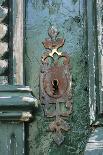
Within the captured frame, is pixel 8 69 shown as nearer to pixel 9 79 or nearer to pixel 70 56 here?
pixel 9 79

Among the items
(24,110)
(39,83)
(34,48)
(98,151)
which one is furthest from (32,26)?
(98,151)

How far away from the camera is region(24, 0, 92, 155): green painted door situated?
2518 millimetres

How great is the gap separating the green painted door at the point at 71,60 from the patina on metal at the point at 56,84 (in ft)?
0.07

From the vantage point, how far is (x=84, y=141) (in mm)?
2510

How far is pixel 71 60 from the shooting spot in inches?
103

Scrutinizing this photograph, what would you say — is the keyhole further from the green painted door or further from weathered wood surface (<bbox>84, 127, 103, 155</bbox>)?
weathered wood surface (<bbox>84, 127, 103, 155</bbox>)

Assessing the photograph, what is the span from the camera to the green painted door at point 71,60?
2518mm

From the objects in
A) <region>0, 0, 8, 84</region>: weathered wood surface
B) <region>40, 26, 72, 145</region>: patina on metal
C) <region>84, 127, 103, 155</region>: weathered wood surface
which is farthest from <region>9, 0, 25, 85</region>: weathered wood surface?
<region>84, 127, 103, 155</region>: weathered wood surface

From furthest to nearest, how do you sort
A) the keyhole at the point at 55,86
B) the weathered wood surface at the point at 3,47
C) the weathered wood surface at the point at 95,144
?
the keyhole at the point at 55,86 < the weathered wood surface at the point at 3,47 < the weathered wood surface at the point at 95,144

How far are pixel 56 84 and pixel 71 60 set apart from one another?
132 millimetres

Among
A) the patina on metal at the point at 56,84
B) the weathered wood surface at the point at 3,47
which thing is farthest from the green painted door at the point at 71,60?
the weathered wood surface at the point at 3,47

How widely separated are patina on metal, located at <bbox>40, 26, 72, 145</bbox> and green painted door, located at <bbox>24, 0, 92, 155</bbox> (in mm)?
20

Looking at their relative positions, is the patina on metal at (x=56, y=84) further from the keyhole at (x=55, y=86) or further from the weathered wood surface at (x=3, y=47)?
the weathered wood surface at (x=3, y=47)

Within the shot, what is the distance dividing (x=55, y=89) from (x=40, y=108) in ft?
0.35
